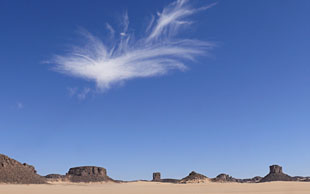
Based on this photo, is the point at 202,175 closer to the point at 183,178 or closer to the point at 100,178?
the point at 183,178

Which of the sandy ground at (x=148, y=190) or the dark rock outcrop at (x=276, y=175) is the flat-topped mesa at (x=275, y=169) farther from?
the sandy ground at (x=148, y=190)

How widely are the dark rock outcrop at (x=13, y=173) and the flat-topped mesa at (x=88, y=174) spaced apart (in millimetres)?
100464

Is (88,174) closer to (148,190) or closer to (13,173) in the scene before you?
(13,173)

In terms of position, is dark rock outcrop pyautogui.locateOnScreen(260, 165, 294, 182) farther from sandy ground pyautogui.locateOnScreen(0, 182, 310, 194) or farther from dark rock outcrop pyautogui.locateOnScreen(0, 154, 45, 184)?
sandy ground pyautogui.locateOnScreen(0, 182, 310, 194)

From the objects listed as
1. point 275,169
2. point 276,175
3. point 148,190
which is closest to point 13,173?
point 148,190

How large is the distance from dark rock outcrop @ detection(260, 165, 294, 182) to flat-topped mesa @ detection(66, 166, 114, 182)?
100 metres

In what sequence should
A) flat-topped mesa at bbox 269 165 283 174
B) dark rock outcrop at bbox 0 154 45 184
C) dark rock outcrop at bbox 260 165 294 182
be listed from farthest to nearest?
1. flat-topped mesa at bbox 269 165 283 174
2. dark rock outcrop at bbox 260 165 294 182
3. dark rock outcrop at bbox 0 154 45 184

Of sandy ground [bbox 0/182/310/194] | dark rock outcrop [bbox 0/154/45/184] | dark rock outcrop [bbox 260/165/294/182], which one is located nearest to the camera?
sandy ground [bbox 0/182/310/194]

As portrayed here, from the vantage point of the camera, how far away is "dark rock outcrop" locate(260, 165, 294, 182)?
596ft

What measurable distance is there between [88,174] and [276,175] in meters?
118

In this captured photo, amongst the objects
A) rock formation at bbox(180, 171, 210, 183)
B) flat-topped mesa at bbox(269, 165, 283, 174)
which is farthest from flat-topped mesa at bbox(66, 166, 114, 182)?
flat-topped mesa at bbox(269, 165, 283, 174)

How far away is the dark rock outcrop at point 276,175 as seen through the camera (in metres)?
182

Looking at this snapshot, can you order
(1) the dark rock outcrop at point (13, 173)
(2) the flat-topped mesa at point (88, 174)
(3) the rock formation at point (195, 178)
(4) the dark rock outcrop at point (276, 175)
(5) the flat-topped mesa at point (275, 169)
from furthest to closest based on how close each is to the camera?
(5) the flat-topped mesa at point (275, 169), (4) the dark rock outcrop at point (276, 175), (2) the flat-topped mesa at point (88, 174), (3) the rock formation at point (195, 178), (1) the dark rock outcrop at point (13, 173)

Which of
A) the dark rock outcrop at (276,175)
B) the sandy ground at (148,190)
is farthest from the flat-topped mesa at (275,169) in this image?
the sandy ground at (148,190)
